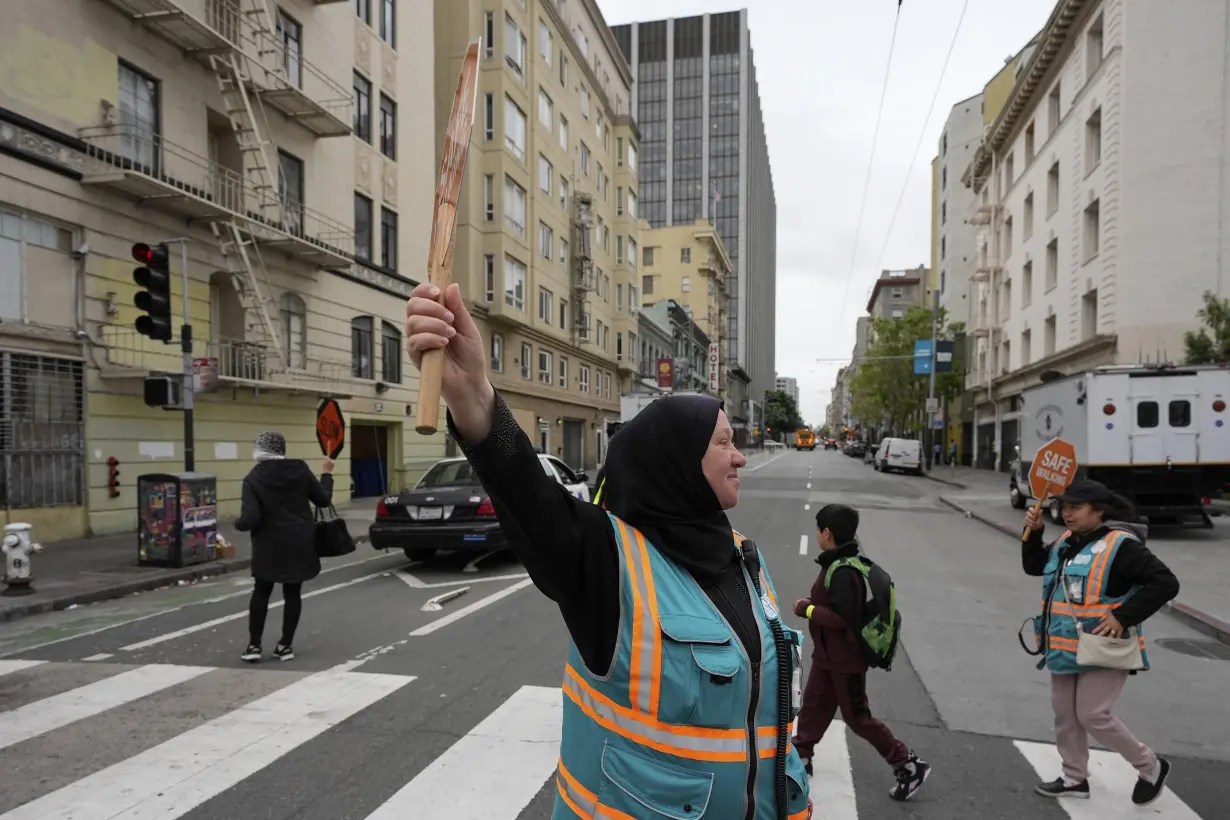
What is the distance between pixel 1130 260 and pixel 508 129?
71.9 ft

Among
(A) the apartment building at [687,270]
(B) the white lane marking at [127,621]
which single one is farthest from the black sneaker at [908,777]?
(A) the apartment building at [687,270]

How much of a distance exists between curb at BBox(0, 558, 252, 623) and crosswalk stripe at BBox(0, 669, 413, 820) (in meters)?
4.54

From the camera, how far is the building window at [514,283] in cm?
2950

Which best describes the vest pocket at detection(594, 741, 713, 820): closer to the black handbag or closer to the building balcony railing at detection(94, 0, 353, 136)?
the black handbag

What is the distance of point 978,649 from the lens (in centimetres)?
670

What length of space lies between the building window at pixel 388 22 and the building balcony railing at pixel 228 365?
10.0 meters

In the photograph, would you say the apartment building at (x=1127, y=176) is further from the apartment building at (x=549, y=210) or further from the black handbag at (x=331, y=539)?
the apartment building at (x=549, y=210)

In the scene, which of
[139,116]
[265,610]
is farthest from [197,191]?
[265,610]

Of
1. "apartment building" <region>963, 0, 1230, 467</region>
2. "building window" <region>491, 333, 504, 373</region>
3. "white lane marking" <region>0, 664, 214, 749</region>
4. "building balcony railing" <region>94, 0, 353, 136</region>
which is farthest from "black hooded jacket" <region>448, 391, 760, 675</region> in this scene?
"building window" <region>491, 333, 504, 373</region>

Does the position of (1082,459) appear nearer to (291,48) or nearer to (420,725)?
(420,725)

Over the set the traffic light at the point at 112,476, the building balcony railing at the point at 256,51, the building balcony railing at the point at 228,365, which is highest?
the building balcony railing at the point at 256,51

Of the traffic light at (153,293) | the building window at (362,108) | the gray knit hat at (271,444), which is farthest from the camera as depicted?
the building window at (362,108)

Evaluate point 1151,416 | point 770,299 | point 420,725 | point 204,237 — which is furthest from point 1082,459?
point 770,299

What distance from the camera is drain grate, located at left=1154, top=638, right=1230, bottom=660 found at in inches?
266
